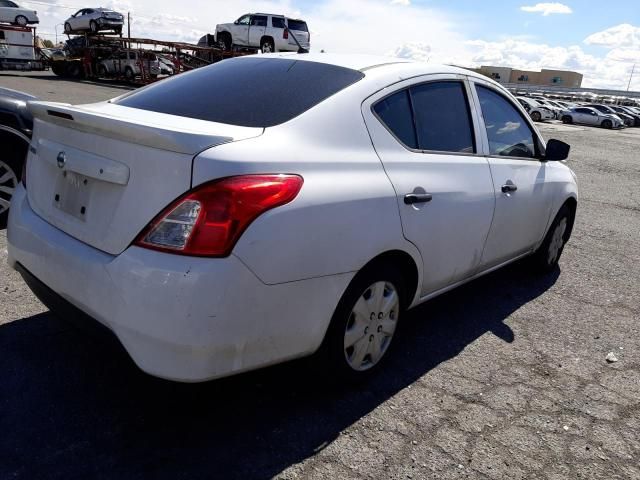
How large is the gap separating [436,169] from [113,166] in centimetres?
169

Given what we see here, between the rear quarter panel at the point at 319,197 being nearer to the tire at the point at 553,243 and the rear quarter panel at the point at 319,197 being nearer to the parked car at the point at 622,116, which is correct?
the tire at the point at 553,243

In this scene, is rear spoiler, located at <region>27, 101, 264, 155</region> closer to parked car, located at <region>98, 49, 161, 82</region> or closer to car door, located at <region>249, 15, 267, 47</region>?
car door, located at <region>249, 15, 267, 47</region>

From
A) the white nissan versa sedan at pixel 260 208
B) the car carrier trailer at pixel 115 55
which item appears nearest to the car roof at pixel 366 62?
the white nissan versa sedan at pixel 260 208

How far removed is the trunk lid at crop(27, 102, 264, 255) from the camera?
208 centimetres

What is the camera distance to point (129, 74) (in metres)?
27.0

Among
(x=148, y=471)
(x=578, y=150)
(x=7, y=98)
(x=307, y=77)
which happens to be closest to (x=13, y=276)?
(x=7, y=98)

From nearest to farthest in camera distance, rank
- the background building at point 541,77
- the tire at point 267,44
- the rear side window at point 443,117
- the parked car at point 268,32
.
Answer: the rear side window at point 443,117
the parked car at point 268,32
the tire at point 267,44
the background building at point 541,77

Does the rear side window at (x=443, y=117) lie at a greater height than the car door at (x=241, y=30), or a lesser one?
lesser

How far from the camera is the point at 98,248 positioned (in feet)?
7.31

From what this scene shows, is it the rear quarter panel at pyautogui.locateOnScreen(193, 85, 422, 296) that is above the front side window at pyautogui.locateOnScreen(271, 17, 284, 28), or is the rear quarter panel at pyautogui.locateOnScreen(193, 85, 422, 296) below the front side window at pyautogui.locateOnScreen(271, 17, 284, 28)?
below

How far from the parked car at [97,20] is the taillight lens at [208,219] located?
2919 centimetres

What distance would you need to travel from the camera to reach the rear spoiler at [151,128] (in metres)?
2.08

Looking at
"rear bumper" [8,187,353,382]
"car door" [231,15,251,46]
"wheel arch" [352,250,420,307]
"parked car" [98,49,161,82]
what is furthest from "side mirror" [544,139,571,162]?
"parked car" [98,49,161,82]

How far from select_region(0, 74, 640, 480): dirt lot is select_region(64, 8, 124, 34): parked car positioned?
1071 inches
